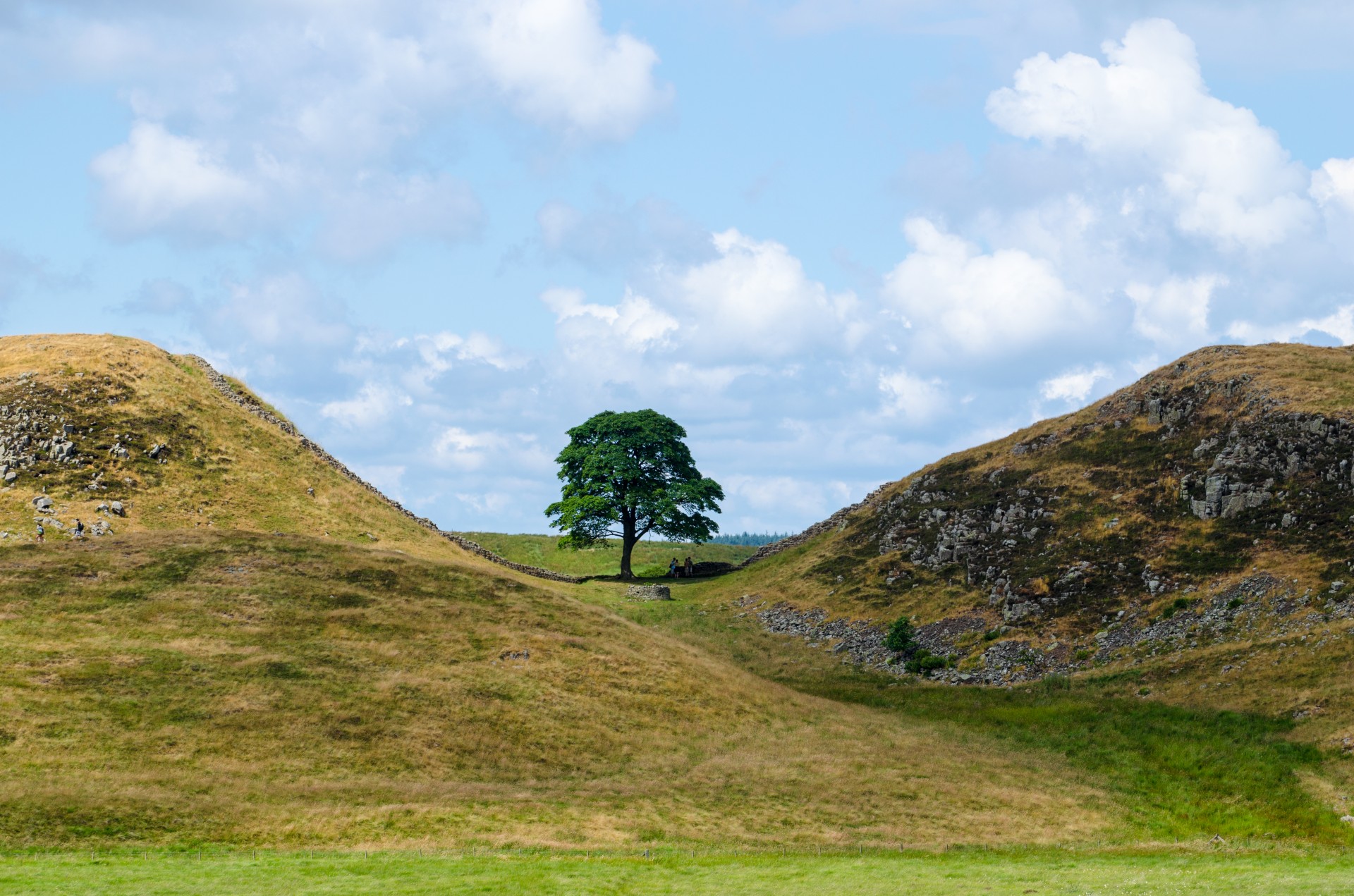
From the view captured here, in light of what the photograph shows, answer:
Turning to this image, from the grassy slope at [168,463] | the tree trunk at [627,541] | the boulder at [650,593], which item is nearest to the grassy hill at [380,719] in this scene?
the grassy slope at [168,463]

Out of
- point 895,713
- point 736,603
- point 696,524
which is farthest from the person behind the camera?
point 696,524

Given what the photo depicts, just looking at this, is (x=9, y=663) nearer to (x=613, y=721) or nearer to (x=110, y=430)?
(x=613, y=721)

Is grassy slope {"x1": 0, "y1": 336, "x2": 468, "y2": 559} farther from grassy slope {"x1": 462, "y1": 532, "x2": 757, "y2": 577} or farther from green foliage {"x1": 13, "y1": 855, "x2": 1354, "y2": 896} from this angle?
green foliage {"x1": 13, "y1": 855, "x2": 1354, "y2": 896}

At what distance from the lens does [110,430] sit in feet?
329

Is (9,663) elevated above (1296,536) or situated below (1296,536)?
below

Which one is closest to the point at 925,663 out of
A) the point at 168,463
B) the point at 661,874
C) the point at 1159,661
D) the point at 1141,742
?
the point at 1159,661

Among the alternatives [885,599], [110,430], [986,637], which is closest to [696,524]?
[885,599]

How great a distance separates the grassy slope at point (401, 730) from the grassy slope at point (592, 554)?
53320 mm

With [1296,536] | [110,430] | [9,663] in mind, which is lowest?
[9,663]

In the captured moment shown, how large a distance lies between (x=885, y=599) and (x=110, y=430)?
7240cm

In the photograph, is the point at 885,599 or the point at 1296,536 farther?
the point at 885,599

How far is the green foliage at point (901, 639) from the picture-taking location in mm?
87062

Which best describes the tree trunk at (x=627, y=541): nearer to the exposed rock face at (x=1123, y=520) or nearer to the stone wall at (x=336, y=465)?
the stone wall at (x=336, y=465)

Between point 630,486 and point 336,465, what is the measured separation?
3320cm
